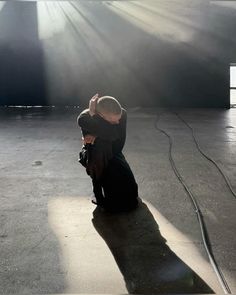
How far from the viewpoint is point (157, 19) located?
674 inches

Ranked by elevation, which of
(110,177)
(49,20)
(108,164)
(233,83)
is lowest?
(233,83)

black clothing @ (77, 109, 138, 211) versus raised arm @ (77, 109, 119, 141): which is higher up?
raised arm @ (77, 109, 119, 141)

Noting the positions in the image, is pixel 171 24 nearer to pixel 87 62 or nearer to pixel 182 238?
pixel 87 62

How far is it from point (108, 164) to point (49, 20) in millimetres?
14666

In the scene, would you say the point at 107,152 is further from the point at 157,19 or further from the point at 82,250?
the point at 157,19

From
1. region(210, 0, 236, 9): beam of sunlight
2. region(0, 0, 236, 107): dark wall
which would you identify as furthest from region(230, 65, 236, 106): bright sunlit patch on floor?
region(210, 0, 236, 9): beam of sunlight

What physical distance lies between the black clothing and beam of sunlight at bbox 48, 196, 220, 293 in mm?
266

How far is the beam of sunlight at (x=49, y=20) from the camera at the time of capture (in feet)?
57.2

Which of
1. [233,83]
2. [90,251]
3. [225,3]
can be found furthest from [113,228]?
[233,83]

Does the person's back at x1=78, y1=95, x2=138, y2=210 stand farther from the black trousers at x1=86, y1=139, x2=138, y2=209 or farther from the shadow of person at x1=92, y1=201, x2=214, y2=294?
the shadow of person at x1=92, y1=201, x2=214, y2=294

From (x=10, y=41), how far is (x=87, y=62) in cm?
377

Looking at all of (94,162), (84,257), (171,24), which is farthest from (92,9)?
(84,257)

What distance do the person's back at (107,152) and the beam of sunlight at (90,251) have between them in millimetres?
288

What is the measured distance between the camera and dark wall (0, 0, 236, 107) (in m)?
17.4
